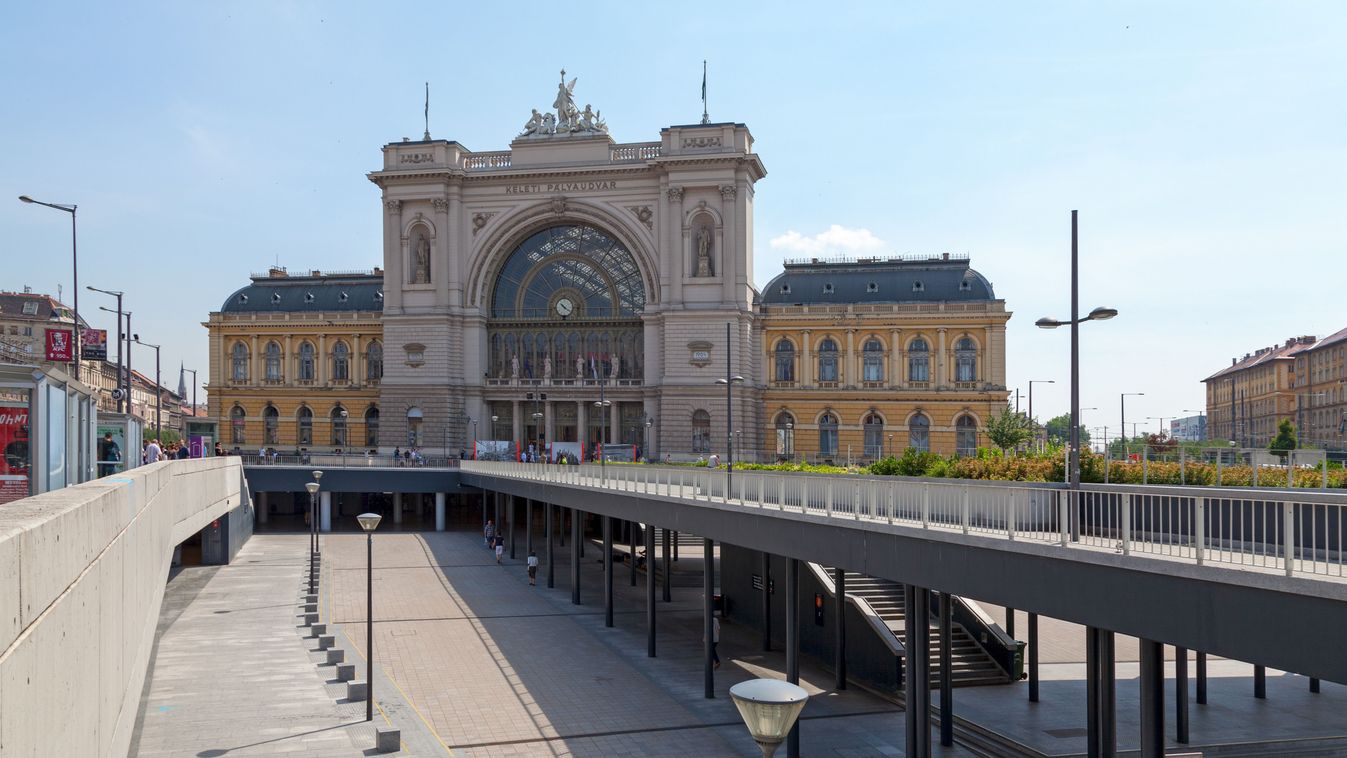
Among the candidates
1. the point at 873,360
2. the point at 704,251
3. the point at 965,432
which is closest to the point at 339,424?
the point at 704,251

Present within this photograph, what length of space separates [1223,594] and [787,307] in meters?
74.5

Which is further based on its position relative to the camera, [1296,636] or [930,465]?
[930,465]

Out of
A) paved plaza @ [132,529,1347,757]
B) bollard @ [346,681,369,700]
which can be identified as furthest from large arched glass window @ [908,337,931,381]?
bollard @ [346,681,369,700]

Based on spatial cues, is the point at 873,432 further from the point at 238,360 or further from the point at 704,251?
the point at 238,360

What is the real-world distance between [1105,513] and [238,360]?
9100cm

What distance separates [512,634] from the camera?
38812 millimetres

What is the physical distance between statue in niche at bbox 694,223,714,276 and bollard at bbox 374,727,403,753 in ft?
205

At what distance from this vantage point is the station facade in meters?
83.2

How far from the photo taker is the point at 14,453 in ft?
54.7

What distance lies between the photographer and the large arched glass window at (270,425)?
314 ft

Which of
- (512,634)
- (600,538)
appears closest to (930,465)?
(512,634)

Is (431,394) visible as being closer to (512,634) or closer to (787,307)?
(787,307)

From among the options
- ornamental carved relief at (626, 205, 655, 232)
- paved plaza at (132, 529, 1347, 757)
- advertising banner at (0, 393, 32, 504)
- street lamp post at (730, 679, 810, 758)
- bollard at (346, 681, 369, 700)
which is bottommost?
paved plaza at (132, 529, 1347, 757)

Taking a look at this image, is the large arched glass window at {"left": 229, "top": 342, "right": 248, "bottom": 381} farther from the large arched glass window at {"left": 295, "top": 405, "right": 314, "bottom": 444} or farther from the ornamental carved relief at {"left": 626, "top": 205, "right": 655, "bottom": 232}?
the ornamental carved relief at {"left": 626, "top": 205, "right": 655, "bottom": 232}
